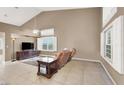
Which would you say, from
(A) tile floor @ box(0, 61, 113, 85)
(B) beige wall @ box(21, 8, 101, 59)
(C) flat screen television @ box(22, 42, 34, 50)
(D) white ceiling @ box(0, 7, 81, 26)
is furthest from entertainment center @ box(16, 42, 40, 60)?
(A) tile floor @ box(0, 61, 113, 85)

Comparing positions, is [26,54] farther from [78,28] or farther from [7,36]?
[78,28]

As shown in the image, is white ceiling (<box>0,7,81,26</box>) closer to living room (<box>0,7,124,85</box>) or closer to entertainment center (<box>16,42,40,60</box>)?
living room (<box>0,7,124,85</box>)

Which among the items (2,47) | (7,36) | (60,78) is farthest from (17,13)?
(60,78)

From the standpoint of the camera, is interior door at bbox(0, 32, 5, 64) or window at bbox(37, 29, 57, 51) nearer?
interior door at bbox(0, 32, 5, 64)

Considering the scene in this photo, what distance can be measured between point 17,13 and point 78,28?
3.52 m

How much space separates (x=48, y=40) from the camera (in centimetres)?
634

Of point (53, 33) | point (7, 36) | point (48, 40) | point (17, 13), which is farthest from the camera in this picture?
point (48, 40)

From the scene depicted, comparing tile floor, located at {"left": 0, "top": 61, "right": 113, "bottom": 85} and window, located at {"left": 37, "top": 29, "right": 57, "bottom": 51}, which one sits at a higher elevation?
window, located at {"left": 37, "top": 29, "right": 57, "bottom": 51}

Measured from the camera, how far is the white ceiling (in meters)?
4.73

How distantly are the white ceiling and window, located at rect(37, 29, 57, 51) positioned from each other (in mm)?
1277

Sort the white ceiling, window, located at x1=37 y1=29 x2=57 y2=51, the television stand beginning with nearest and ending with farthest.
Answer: the white ceiling → window, located at x1=37 y1=29 x2=57 y2=51 → the television stand
